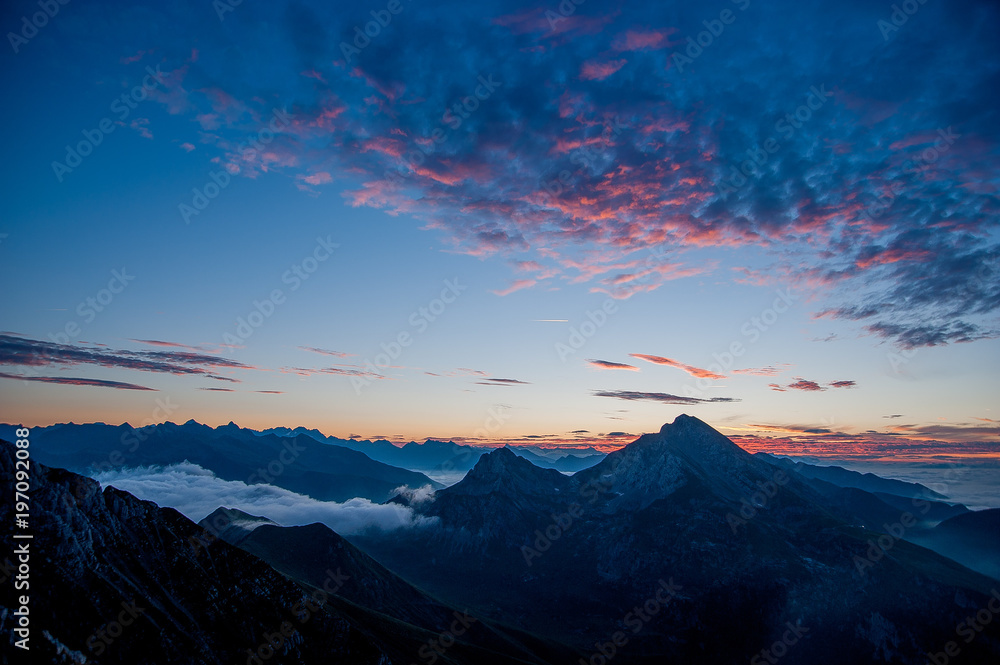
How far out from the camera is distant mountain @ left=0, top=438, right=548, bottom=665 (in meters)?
67.1

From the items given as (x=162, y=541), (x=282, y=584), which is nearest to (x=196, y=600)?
(x=162, y=541)

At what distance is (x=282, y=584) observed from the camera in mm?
108562

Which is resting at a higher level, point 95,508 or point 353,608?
point 95,508

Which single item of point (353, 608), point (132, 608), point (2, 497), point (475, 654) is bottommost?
point (475, 654)

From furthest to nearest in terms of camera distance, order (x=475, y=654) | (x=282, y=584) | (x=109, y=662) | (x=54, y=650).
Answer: (x=475, y=654) < (x=282, y=584) < (x=109, y=662) < (x=54, y=650)

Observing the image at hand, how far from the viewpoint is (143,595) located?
8006 cm

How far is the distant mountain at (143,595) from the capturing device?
67.1m

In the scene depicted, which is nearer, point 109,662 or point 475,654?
point 109,662

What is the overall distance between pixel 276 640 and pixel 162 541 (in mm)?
33400

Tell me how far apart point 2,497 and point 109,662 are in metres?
30.6

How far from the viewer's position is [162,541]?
3659 inches

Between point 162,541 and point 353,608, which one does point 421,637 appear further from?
point 162,541

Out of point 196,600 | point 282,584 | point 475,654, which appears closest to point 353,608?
point 475,654

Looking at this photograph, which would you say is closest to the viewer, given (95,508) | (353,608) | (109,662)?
(109,662)
